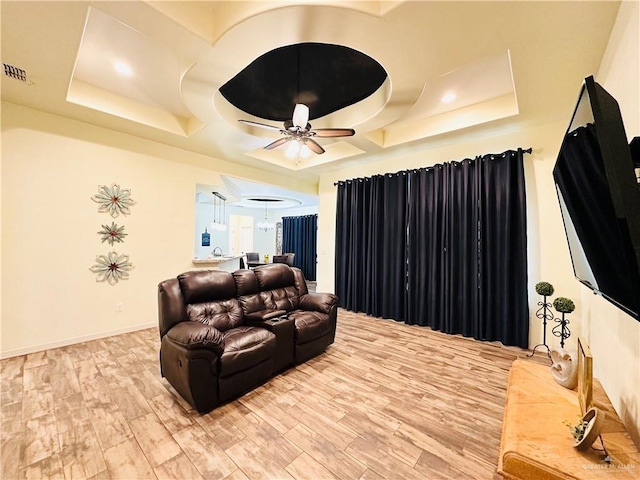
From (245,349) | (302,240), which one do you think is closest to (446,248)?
(245,349)

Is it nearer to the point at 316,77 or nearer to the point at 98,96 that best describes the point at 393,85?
Result: the point at 316,77

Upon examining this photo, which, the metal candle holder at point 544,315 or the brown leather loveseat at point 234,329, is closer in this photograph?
the brown leather loveseat at point 234,329

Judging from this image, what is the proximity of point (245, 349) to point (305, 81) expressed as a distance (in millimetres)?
2879

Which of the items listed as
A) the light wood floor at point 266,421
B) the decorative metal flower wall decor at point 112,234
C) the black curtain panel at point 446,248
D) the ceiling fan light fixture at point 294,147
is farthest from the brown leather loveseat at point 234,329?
the decorative metal flower wall decor at point 112,234

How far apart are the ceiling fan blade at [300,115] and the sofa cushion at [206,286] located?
1.82 metres

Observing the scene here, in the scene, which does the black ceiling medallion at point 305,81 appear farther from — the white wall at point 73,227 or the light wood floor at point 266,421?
the light wood floor at point 266,421

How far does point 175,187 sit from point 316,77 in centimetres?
297

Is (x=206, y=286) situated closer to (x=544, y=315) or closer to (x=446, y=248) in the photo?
(x=446, y=248)

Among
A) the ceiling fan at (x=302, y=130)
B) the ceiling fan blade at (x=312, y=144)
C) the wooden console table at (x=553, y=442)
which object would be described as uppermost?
the ceiling fan at (x=302, y=130)

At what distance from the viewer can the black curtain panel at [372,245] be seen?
4355 mm

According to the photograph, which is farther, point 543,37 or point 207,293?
point 207,293

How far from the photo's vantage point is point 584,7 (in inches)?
62.4

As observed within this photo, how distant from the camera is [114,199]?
11.8ft

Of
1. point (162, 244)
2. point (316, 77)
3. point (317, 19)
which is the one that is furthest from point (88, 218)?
point (317, 19)
